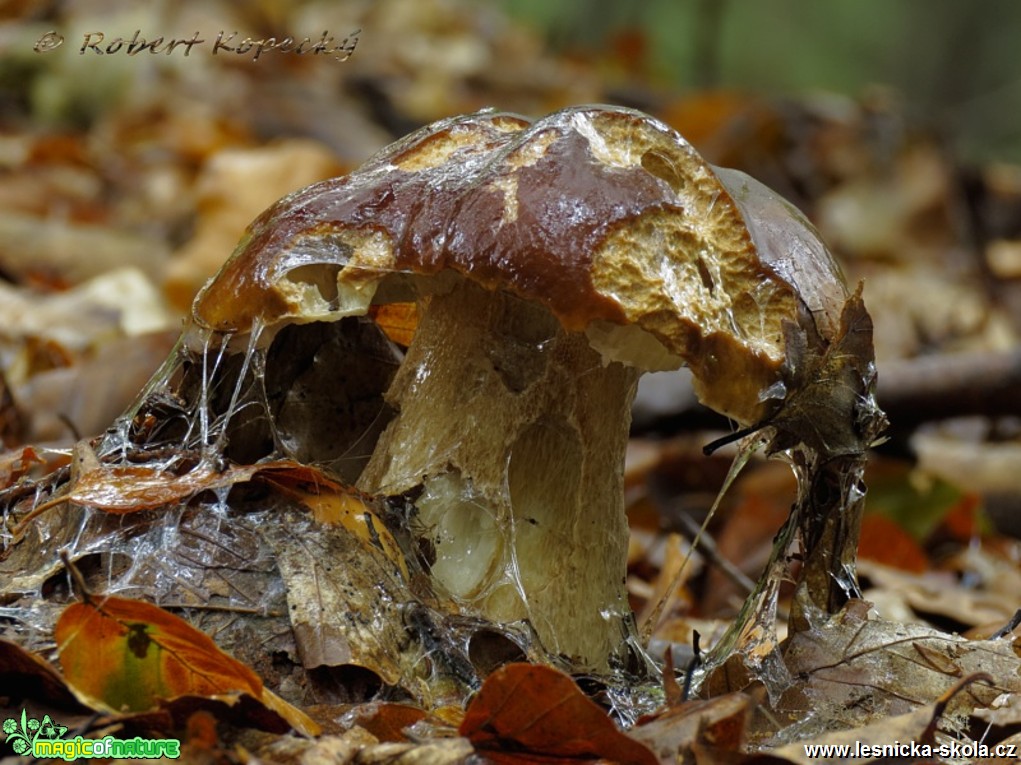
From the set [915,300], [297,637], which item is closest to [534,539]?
[297,637]

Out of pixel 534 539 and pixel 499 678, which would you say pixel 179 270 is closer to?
pixel 534 539

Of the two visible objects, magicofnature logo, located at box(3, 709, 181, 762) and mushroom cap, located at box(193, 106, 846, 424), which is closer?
magicofnature logo, located at box(3, 709, 181, 762)

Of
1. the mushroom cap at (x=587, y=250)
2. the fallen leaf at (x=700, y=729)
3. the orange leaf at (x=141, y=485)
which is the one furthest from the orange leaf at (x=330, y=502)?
the fallen leaf at (x=700, y=729)

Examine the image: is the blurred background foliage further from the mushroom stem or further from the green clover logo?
the green clover logo

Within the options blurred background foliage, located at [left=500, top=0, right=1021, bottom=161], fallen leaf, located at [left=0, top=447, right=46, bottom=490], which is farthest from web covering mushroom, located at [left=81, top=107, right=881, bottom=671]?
blurred background foliage, located at [left=500, top=0, right=1021, bottom=161]

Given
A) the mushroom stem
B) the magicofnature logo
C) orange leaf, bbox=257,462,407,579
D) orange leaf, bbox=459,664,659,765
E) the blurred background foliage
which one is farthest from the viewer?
the blurred background foliage

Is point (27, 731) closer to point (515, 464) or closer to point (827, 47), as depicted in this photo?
point (515, 464)
